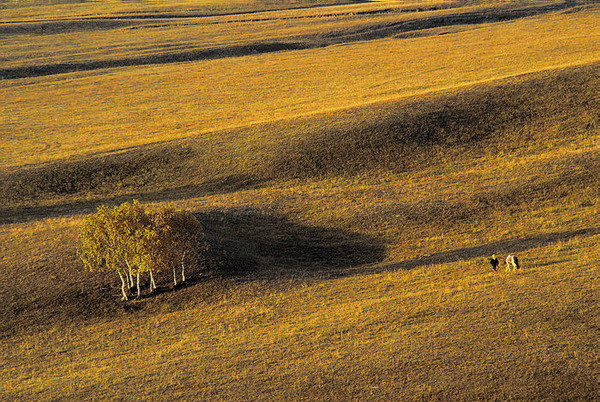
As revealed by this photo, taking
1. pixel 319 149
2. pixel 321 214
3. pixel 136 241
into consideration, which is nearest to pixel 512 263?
pixel 321 214

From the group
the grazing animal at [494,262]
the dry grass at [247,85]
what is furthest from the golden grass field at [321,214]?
the grazing animal at [494,262]

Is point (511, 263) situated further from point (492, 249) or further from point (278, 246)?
point (278, 246)

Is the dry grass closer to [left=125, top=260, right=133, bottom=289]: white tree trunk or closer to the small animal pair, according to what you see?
[left=125, top=260, right=133, bottom=289]: white tree trunk

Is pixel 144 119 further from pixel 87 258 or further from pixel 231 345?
pixel 231 345

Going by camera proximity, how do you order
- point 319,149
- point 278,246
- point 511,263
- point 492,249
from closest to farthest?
point 511,263
point 492,249
point 278,246
point 319,149

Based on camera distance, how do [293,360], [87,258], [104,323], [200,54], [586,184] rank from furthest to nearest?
[200,54]
[586,184]
[87,258]
[104,323]
[293,360]

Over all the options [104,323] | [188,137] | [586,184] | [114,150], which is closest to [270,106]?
[188,137]
